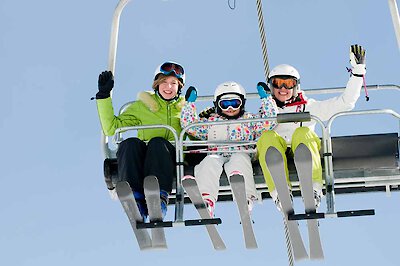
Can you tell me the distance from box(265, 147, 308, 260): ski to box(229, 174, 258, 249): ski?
0.28 meters

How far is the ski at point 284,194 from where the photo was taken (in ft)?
29.9

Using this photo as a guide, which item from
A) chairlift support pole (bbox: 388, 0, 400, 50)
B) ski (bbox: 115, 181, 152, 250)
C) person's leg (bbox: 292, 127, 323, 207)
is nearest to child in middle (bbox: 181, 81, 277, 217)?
person's leg (bbox: 292, 127, 323, 207)

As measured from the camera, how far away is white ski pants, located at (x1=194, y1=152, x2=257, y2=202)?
955cm

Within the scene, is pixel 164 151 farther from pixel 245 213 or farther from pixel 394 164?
pixel 394 164

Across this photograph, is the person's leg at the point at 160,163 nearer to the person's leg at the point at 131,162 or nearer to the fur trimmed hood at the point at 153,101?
the person's leg at the point at 131,162

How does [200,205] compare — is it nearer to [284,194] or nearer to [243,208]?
[243,208]

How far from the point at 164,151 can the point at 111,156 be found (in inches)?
31.8

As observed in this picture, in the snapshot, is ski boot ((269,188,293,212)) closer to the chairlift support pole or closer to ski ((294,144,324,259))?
ski ((294,144,324,259))

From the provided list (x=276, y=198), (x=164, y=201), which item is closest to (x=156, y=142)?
(x=164, y=201)

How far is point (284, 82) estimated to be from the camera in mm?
10289

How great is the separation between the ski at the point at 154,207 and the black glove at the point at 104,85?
1.30 meters

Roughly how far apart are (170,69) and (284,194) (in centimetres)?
182

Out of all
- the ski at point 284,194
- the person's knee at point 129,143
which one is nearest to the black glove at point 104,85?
the person's knee at point 129,143

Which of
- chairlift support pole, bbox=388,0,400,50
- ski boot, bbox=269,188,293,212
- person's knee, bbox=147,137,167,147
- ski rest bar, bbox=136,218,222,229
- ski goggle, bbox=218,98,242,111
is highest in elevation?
chairlift support pole, bbox=388,0,400,50
